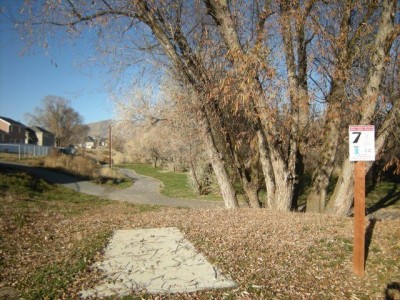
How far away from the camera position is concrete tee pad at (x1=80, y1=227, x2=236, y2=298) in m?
4.23

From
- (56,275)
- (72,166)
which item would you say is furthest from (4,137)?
(56,275)

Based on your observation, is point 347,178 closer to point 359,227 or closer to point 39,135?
point 359,227

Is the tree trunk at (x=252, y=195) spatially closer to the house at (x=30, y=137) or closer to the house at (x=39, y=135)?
the house at (x=30, y=137)

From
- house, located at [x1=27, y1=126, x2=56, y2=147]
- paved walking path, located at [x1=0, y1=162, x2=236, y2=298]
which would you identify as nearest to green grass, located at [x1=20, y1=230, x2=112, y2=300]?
paved walking path, located at [x1=0, y1=162, x2=236, y2=298]

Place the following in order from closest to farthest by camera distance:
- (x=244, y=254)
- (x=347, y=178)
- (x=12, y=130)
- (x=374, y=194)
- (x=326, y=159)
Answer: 1. (x=244, y=254)
2. (x=347, y=178)
3. (x=326, y=159)
4. (x=374, y=194)
5. (x=12, y=130)

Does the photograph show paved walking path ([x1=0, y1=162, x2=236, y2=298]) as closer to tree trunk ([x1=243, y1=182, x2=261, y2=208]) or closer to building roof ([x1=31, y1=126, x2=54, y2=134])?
tree trunk ([x1=243, y1=182, x2=261, y2=208])

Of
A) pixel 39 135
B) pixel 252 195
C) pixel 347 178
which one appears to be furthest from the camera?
pixel 39 135

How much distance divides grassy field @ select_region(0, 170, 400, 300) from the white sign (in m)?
1.56

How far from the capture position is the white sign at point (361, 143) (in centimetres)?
473

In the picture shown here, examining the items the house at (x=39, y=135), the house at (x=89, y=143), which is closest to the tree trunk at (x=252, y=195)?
the house at (x=39, y=135)

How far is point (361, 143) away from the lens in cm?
478

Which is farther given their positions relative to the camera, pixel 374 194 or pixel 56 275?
pixel 374 194

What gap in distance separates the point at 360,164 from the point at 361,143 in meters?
0.28

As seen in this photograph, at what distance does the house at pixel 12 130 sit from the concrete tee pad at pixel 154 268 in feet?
241
